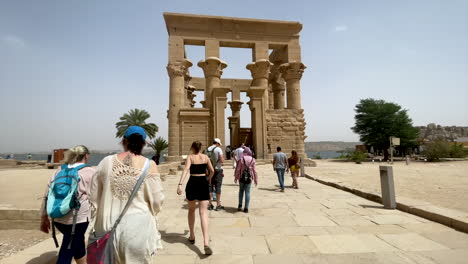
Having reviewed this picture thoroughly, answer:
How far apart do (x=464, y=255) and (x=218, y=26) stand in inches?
823

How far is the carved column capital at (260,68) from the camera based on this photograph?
19328 mm

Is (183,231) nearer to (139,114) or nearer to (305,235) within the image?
(305,235)

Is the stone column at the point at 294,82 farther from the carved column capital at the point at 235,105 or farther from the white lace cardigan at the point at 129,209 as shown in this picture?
the white lace cardigan at the point at 129,209

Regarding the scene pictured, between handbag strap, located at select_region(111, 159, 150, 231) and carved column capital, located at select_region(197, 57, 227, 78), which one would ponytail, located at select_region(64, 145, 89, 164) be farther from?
carved column capital, located at select_region(197, 57, 227, 78)

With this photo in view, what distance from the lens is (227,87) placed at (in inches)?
772

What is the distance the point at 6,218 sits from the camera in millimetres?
4742

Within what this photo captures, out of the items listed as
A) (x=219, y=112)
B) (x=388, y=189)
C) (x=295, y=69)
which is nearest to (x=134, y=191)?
(x=388, y=189)

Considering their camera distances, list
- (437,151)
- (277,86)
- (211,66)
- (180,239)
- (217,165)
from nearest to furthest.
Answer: (180,239) < (217,165) < (211,66) < (277,86) < (437,151)

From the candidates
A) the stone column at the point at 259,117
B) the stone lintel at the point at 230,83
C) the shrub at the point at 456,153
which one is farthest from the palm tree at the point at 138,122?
the shrub at the point at 456,153

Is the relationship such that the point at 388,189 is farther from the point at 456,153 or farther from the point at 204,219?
the point at 456,153

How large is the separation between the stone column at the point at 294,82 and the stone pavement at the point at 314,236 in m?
14.9

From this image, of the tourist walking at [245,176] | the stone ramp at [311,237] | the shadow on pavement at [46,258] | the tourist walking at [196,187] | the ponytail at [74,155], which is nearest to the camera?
the ponytail at [74,155]

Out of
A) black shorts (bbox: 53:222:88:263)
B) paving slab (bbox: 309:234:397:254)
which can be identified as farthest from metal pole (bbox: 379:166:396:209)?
black shorts (bbox: 53:222:88:263)

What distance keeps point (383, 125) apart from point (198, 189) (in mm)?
35037
